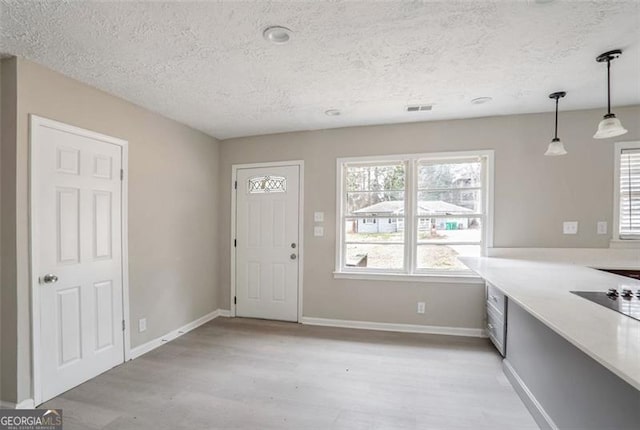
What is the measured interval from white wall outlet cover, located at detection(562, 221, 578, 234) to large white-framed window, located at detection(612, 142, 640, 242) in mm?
345

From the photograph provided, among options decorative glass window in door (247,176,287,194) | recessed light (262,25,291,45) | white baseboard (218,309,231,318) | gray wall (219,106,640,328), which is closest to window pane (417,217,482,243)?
gray wall (219,106,640,328)

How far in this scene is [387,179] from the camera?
3.73 m

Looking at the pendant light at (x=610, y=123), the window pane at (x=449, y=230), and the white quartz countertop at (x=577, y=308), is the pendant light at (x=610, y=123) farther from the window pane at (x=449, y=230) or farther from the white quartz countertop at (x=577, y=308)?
the window pane at (x=449, y=230)

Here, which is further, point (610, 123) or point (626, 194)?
point (626, 194)

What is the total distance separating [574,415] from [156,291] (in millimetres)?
3573

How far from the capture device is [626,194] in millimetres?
3082

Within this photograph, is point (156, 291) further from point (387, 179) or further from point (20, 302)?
point (387, 179)

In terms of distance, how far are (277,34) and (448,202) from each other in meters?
2.70

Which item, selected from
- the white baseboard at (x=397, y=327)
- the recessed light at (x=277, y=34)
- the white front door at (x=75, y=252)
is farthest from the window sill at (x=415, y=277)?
the recessed light at (x=277, y=34)

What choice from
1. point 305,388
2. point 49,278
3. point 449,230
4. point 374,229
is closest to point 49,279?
point 49,278

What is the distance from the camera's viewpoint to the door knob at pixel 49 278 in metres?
2.20

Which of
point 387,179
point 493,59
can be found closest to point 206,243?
point 387,179

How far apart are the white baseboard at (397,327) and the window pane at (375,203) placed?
1.39 m

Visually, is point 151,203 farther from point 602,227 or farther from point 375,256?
point 602,227
